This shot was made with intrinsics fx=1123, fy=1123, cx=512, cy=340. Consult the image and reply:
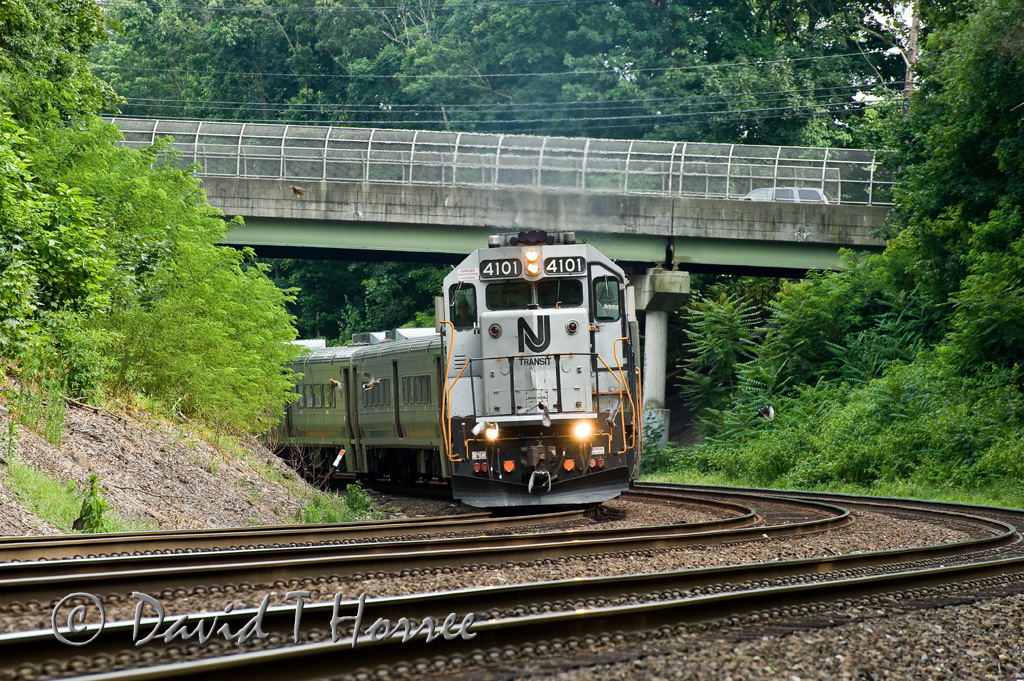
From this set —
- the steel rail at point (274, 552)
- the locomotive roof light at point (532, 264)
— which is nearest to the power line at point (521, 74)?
the locomotive roof light at point (532, 264)

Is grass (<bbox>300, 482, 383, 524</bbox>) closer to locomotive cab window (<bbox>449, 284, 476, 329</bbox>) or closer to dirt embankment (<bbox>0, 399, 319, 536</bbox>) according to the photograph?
dirt embankment (<bbox>0, 399, 319, 536</bbox>)

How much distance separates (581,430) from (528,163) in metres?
20.6

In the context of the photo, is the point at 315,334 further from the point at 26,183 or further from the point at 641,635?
the point at 641,635

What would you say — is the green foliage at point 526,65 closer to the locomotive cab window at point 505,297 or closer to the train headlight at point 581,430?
the locomotive cab window at point 505,297

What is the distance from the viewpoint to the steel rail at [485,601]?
17.5 ft

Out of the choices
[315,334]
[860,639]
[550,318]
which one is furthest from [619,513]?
[315,334]

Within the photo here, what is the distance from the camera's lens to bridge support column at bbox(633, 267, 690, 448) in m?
34.4

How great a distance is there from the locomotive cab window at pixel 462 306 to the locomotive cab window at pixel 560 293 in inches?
37.1

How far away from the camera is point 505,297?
15.8m

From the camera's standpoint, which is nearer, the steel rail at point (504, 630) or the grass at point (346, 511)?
the steel rail at point (504, 630)

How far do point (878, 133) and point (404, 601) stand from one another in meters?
42.0

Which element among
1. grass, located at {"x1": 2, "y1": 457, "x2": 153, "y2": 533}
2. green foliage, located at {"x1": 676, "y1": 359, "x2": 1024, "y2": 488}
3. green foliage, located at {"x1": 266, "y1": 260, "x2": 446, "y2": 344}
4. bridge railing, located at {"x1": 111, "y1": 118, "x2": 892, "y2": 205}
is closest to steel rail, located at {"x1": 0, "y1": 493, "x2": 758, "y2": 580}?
grass, located at {"x1": 2, "y1": 457, "x2": 153, "y2": 533}

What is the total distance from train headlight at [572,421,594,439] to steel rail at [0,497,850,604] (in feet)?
8.86

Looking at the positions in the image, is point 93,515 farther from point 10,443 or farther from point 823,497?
point 823,497
